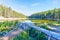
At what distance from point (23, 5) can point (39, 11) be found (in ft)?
2.08

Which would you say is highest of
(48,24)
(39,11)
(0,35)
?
(39,11)

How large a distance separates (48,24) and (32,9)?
35.4 inches

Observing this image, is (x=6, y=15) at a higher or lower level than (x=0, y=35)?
higher

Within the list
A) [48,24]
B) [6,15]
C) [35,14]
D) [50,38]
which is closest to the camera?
[50,38]

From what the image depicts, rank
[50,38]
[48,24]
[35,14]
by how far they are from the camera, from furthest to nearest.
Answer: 1. [35,14]
2. [48,24]
3. [50,38]

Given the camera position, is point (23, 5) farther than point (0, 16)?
No

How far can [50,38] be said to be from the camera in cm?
395

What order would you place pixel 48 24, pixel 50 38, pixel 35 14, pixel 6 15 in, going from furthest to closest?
pixel 6 15 → pixel 35 14 → pixel 48 24 → pixel 50 38

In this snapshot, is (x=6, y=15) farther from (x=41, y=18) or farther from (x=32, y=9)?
(x=41, y=18)

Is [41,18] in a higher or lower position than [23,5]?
lower

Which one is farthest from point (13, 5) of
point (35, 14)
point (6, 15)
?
point (35, 14)

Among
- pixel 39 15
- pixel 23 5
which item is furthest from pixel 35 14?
pixel 23 5

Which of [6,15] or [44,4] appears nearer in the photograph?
[44,4]

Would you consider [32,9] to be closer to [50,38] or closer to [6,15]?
[6,15]
